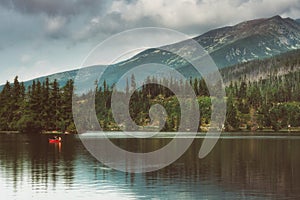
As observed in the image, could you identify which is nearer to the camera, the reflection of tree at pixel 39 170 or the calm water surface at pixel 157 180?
the calm water surface at pixel 157 180

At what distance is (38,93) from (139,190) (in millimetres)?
161283

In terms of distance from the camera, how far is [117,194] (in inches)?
1585

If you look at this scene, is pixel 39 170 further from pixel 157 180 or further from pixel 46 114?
pixel 46 114

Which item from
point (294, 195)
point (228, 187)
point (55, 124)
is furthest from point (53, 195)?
point (55, 124)

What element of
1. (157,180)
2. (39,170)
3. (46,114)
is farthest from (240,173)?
(46,114)

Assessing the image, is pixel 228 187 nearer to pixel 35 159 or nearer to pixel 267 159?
pixel 267 159

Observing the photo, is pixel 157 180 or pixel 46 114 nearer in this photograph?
pixel 157 180

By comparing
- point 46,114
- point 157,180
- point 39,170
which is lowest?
point 157,180

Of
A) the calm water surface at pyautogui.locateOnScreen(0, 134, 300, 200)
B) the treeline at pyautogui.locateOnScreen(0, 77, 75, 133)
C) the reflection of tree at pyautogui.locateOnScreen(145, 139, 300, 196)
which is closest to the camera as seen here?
the calm water surface at pyautogui.locateOnScreen(0, 134, 300, 200)

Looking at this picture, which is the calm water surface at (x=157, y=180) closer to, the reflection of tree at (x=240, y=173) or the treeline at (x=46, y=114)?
the reflection of tree at (x=240, y=173)

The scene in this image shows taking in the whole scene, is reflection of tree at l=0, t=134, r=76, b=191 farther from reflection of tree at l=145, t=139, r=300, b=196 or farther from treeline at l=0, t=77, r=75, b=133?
treeline at l=0, t=77, r=75, b=133

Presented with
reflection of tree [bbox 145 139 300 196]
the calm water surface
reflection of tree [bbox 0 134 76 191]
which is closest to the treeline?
reflection of tree [bbox 0 134 76 191]

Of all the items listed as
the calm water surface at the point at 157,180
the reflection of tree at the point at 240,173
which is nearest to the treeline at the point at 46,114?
the calm water surface at the point at 157,180

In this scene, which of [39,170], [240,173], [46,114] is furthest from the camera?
[46,114]
